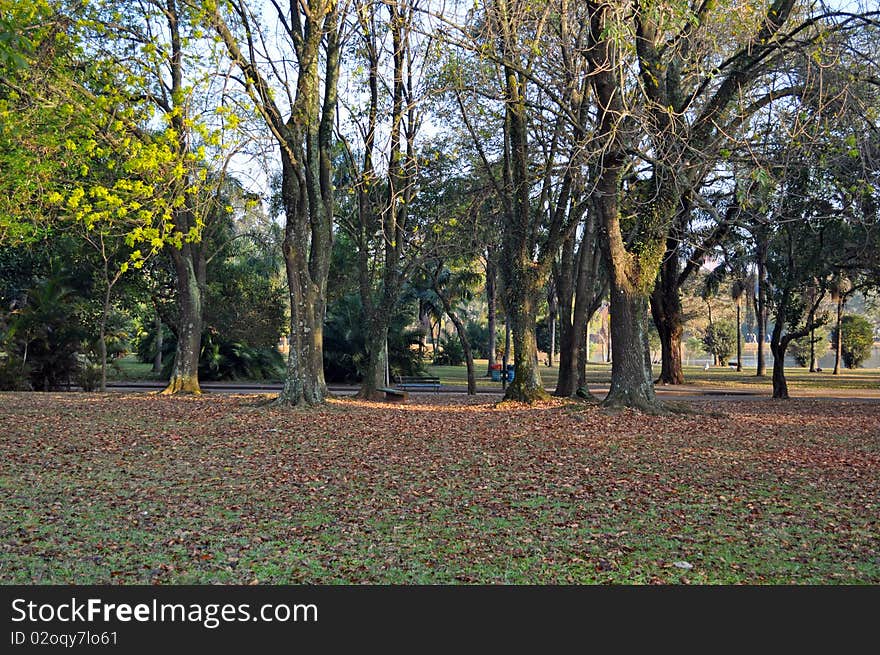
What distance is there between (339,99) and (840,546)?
51.6 feet

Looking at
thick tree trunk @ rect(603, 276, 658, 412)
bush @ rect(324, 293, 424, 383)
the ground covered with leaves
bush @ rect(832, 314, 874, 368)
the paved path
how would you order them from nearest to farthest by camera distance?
the ground covered with leaves → thick tree trunk @ rect(603, 276, 658, 412) → the paved path → bush @ rect(324, 293, 424, 383) → bush @ rect(832, 314, 874, 368)

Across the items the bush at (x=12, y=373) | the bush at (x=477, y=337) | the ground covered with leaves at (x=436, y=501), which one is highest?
the bush at (x=477, y=337)

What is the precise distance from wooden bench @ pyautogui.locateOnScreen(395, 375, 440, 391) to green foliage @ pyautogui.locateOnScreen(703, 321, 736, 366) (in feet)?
133

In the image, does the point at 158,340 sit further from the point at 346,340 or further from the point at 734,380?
the point at 734,380

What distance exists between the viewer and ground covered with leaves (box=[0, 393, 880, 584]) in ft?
19.0

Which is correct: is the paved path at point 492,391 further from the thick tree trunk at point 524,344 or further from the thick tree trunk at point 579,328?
the thick tree trunk at point 524,344

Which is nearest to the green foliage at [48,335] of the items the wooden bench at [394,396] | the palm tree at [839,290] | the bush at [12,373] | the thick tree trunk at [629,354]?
the bush at [12,373]

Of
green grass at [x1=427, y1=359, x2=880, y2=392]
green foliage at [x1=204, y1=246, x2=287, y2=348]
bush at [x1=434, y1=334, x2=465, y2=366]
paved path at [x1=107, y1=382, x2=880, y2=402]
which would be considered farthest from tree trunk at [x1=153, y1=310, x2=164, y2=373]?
bush at [x1=434, y1=334, x2=465, y2=366]

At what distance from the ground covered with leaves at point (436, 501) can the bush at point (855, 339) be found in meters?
50.6

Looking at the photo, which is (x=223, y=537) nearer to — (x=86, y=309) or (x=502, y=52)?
(x=502, y=52)

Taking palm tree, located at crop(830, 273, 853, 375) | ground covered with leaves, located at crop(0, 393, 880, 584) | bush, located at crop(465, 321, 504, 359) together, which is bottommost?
ground covered with leaves, located at crop(0, 393, 880, 584)

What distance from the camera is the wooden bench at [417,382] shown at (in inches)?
1104

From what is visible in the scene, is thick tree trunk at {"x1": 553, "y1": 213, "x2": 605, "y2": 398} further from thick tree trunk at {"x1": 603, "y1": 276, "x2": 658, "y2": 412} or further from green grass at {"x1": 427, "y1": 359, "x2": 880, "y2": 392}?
green grass at {"x1": 427, "y1": 359, "x2": 880, "y2": 392}

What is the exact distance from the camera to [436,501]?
26.5 feet
